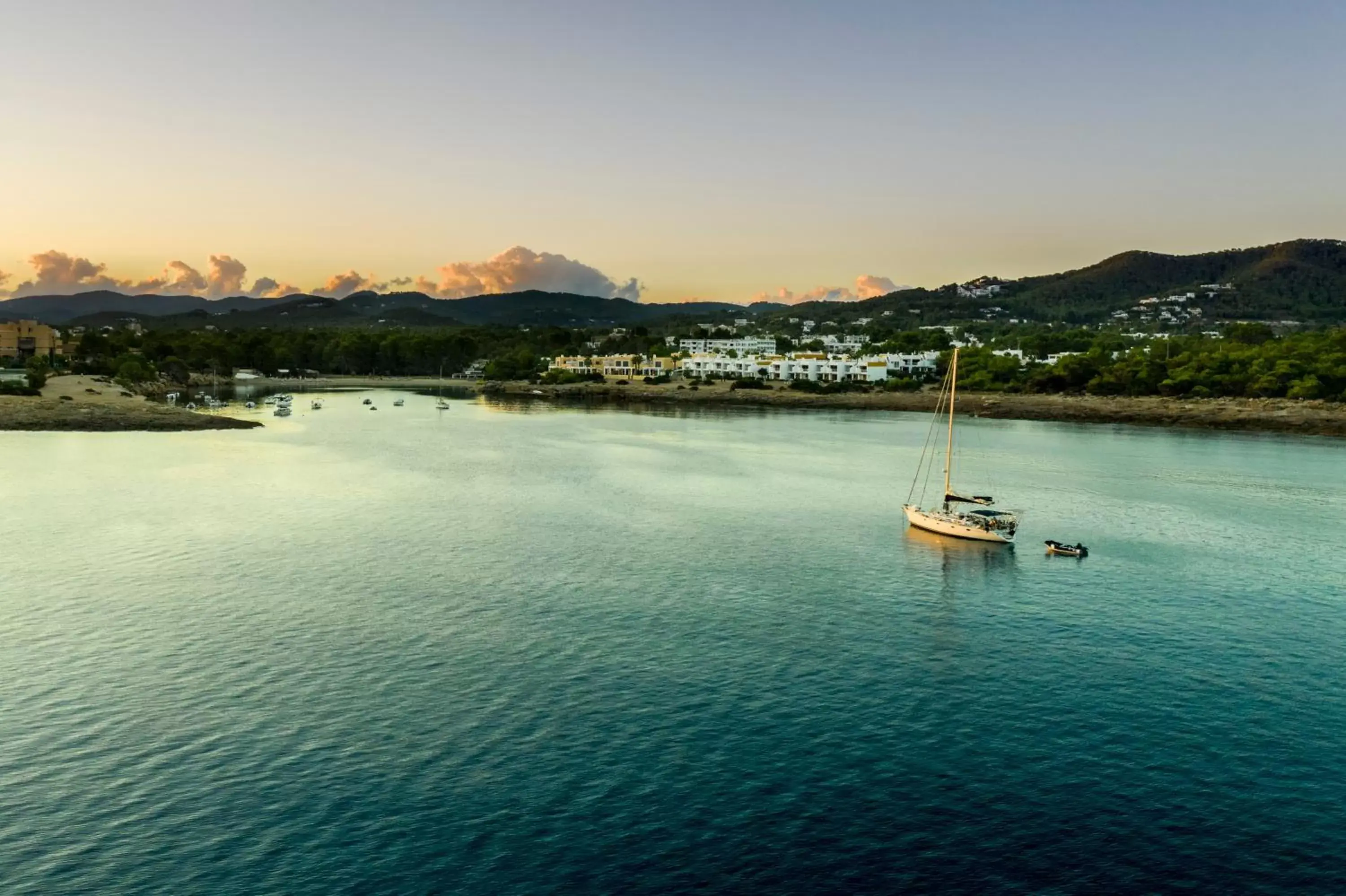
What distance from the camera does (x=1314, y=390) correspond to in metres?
143

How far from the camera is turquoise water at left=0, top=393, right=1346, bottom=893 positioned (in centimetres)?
2106

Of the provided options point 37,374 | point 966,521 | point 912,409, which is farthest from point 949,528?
point 37,374

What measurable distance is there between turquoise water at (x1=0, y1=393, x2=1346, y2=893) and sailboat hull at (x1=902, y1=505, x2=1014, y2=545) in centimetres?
96

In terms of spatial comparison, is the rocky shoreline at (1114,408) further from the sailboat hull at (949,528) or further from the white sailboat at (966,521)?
the sailboat hull at (949,528)

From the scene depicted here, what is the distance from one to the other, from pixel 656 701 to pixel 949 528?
33016mm

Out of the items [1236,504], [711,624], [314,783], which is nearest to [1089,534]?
[1236,504]

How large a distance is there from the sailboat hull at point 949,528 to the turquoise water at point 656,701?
959 millimetres

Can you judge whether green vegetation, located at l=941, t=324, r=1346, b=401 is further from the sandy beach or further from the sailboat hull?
A: the sandy beach

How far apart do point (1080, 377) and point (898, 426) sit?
201ft

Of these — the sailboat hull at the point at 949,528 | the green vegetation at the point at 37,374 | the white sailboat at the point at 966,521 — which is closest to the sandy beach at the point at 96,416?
the green vegetation at the point at 37,374

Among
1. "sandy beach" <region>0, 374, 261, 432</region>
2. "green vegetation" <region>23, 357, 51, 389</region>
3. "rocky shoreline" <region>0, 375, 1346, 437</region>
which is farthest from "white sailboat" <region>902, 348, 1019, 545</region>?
"green vegetation" <region>23, 357, 51, 389</region>

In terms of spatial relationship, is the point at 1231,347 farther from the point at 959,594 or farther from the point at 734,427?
the point at 959,594

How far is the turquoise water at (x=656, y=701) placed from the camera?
21062mm

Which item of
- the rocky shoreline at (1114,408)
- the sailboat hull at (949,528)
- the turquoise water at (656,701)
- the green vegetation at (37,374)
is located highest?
the green vegetation at (37,374)
